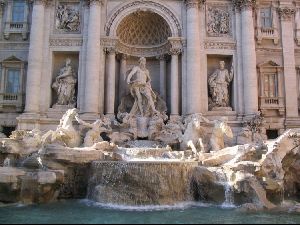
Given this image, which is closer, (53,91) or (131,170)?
(131,170)

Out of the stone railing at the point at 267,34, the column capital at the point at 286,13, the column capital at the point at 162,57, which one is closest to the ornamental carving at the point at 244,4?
the stone railing at the point at 267,34

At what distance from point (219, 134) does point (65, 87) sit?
9548 millimetres

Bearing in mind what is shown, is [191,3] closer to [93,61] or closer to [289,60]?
[93,61]

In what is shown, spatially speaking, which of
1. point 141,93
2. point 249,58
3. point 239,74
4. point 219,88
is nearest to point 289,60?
point 249,58

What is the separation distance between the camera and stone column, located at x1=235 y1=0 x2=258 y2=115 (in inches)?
866

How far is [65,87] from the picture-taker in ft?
73.3

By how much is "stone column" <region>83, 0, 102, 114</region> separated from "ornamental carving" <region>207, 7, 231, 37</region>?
22.2 ft

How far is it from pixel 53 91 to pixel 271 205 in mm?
14225

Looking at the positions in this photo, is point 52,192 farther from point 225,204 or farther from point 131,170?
point 225,204

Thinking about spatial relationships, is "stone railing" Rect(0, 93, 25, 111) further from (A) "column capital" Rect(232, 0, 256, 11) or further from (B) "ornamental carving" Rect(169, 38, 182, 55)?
(A) "column capital" Rect(232, 0, 256, 11)

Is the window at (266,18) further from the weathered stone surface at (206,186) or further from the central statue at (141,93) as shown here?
the weathered stone surface at (206,186)

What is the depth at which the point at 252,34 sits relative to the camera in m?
22.8

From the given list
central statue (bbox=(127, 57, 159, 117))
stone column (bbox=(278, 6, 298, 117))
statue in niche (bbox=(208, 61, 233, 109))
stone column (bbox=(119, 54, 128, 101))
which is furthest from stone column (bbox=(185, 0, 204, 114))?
stone column (bbox=(278, 6, 298, 117))

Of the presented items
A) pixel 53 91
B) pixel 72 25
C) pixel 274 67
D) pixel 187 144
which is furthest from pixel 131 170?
pixel 274 67
